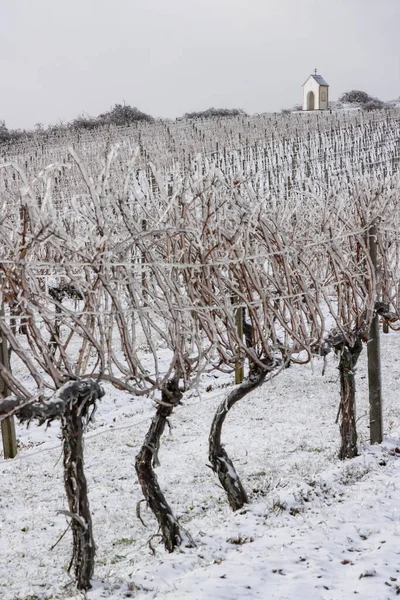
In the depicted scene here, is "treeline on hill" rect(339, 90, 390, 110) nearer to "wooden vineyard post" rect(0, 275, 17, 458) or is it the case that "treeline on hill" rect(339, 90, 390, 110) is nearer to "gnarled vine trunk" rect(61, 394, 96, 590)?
"wooden vineyard post" rect(0, 275, 17, 458)

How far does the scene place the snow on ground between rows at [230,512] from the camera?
2.80m

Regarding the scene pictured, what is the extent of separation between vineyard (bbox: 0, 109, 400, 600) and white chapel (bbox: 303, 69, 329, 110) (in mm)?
38786

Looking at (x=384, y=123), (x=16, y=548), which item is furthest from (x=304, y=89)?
(x=16, y=548)

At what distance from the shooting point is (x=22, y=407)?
102 inches

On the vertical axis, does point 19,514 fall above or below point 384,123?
below

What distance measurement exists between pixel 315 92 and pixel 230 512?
4359 centimetres

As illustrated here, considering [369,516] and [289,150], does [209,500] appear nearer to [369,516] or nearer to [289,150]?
[369,516]

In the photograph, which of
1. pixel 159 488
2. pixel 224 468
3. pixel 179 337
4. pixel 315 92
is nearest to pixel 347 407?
pixel 224 468

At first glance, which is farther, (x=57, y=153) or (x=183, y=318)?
(x=57, y=153)

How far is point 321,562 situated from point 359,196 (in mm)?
3099

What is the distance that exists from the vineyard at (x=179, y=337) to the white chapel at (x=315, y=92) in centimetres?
3879

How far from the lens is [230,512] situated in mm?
3805

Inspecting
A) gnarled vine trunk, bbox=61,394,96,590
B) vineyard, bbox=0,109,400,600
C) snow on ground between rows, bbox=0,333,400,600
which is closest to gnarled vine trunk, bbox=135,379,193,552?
vineyard, bbox=0,109,400,600

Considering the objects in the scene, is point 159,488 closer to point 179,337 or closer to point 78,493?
point 78,493
